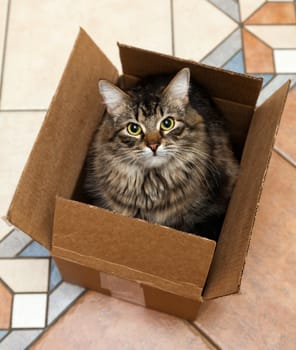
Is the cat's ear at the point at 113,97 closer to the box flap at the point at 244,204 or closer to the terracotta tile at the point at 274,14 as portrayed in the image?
the box flap at the point at 244,204

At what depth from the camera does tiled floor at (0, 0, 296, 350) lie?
4.07ft

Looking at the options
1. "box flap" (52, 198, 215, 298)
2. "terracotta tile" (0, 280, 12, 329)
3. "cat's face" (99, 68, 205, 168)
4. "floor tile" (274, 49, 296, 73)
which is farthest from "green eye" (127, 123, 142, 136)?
"floor tile" (274, 49, 296, 73)

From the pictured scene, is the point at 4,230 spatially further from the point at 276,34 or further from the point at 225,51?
the point at 276,34

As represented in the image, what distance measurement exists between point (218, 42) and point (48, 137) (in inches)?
33.6

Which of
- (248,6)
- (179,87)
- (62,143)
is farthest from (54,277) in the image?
(248,6)

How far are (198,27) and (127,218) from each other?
40.0 inches

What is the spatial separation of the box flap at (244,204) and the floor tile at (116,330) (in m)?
0.29

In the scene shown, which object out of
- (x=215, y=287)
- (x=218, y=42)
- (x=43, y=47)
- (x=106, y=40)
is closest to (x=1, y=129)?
(x=43, y=47)

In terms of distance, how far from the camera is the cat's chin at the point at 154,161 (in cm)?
101

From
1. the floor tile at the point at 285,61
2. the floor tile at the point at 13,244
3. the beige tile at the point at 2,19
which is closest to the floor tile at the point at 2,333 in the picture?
the floor tile at the point at 13,244

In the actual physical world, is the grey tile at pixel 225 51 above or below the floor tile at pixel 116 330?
above

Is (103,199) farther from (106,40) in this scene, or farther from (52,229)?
(106,40)

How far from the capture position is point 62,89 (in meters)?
1.06

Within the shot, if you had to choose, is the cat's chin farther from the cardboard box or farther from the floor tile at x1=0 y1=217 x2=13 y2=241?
the floor tile at x1=0 y1=217 x2=13 y2=241
